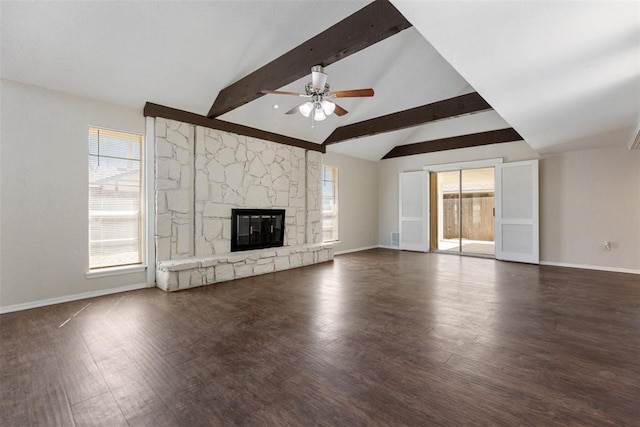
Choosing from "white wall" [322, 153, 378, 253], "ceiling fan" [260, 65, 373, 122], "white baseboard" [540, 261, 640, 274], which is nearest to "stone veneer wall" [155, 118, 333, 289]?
"white wall" [322, 153, 378, 253]

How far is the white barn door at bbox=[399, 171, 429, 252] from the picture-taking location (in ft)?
25.9

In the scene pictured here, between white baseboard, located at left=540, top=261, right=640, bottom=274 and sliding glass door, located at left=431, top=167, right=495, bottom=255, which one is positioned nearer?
white baseboard, located at left=540, top=261, right=640, bottom=274

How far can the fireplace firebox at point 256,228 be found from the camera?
17.7ft

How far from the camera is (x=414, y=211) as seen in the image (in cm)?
812

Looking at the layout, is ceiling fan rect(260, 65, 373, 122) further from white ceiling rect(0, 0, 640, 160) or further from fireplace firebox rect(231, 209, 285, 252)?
fireplace firebox rect(231, 209, 285, 252)

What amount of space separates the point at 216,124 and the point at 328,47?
A: 2882 millimetres

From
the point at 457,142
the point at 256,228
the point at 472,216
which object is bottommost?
the point at 256,228

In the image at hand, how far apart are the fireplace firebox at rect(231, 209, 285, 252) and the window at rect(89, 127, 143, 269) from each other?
152 centimetres

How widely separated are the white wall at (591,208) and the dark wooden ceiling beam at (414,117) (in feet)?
9.88

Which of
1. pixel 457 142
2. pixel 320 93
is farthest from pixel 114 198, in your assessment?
pixel 457 142

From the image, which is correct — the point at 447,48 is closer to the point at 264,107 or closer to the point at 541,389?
the point at 541,389

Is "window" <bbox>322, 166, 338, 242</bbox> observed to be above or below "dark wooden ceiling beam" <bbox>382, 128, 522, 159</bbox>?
below

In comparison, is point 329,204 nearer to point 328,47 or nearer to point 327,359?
point 328,47

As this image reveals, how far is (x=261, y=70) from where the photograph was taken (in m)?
3.92
